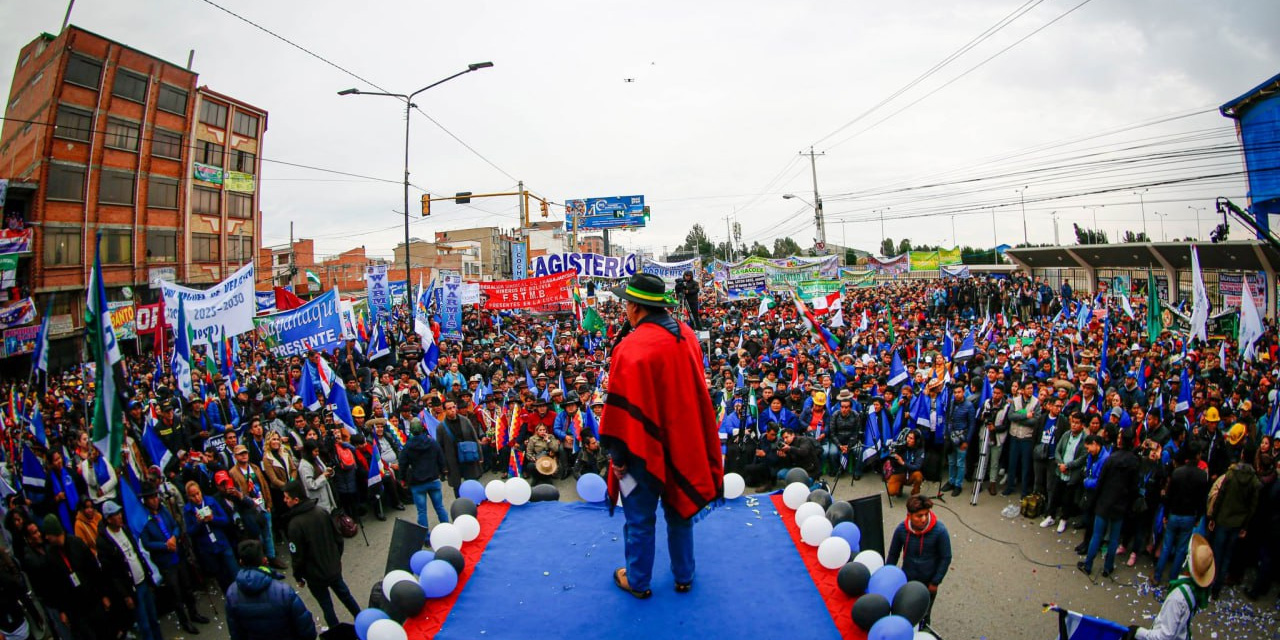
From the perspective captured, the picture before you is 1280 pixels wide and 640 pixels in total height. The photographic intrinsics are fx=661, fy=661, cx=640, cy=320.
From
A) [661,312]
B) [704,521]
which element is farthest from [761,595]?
[661,312]

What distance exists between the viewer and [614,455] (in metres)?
4.03

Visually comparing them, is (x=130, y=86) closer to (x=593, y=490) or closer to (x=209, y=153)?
(x=209, y=153)

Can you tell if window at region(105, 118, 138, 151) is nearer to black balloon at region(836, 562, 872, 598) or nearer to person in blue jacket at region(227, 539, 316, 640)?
person in blue jacket at region(227, 539, 316, 640)

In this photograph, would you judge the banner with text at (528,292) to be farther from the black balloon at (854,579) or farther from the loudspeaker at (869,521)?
the black balloon at (854,579)

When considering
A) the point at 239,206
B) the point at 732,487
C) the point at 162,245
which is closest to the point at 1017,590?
the point at 732,487

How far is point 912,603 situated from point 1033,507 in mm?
6101

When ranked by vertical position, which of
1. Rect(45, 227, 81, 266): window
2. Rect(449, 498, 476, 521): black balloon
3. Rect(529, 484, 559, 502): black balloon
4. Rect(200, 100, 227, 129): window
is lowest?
Rect(529, 484, 559, 502): black balloon

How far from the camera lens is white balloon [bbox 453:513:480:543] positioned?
5.64 meters

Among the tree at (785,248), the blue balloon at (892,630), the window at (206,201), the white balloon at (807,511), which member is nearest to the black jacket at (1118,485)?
the white balloon at (807,511)

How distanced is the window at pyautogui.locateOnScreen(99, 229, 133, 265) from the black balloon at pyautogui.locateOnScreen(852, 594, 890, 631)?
39834 mm

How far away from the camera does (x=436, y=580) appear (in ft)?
15.6

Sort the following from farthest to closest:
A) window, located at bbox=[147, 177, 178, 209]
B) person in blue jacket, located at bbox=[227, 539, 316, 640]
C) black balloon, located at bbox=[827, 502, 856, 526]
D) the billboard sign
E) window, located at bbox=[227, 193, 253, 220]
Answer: the billboard sign < window, located at bbox=[227, 193, 253, 220] < window, located at bbox=[147, 177, 178, 209] < black balloon, located at bbox=[827, 502, 856, 526] < person in blue jacket, located at bbox=[227, 539, 316, 640]

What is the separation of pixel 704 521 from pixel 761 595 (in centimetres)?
129

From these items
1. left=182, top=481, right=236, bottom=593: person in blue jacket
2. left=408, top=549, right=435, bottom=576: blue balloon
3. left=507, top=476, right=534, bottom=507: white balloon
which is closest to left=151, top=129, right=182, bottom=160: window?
left=182, top=481, right=236, bottom=593: person in blue jacket
